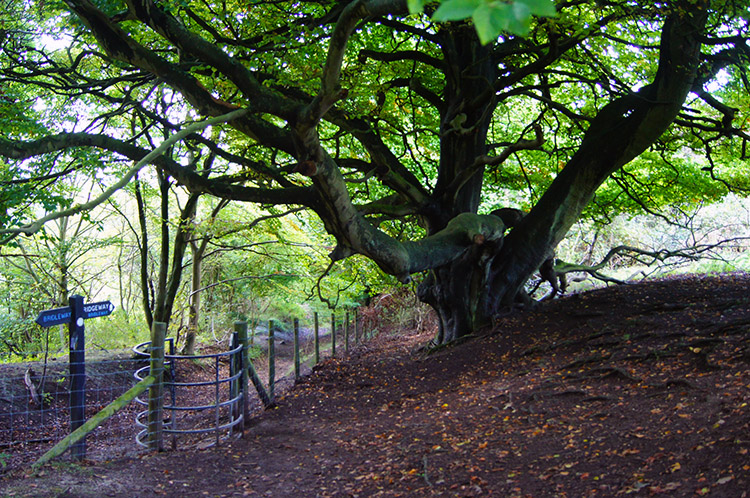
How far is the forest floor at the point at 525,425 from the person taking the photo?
12.8 ft

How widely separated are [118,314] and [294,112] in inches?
515

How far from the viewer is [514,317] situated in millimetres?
9516

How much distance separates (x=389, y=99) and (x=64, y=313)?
624 cm

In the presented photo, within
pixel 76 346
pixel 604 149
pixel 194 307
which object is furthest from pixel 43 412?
pixel 604 149

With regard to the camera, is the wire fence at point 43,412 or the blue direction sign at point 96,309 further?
the wire fence at point 43,412

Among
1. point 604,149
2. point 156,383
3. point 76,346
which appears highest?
point 604,149

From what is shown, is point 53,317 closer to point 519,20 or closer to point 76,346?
point 76,346

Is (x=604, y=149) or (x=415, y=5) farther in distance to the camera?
(x=604, y=149)

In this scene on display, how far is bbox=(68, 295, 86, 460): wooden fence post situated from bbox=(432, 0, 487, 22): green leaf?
18.3 feet

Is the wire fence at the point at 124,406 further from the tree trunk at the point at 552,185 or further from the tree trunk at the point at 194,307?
the tree trunk at the point at 552,185

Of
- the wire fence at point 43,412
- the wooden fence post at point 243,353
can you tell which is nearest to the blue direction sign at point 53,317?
the wire fence at point 43,412

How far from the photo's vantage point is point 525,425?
17.6 ft

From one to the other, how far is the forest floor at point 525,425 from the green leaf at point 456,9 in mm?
2969

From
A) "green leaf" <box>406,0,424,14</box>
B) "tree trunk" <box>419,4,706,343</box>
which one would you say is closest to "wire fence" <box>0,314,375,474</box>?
"tree trunk" <box>419,4,706,343</box>
